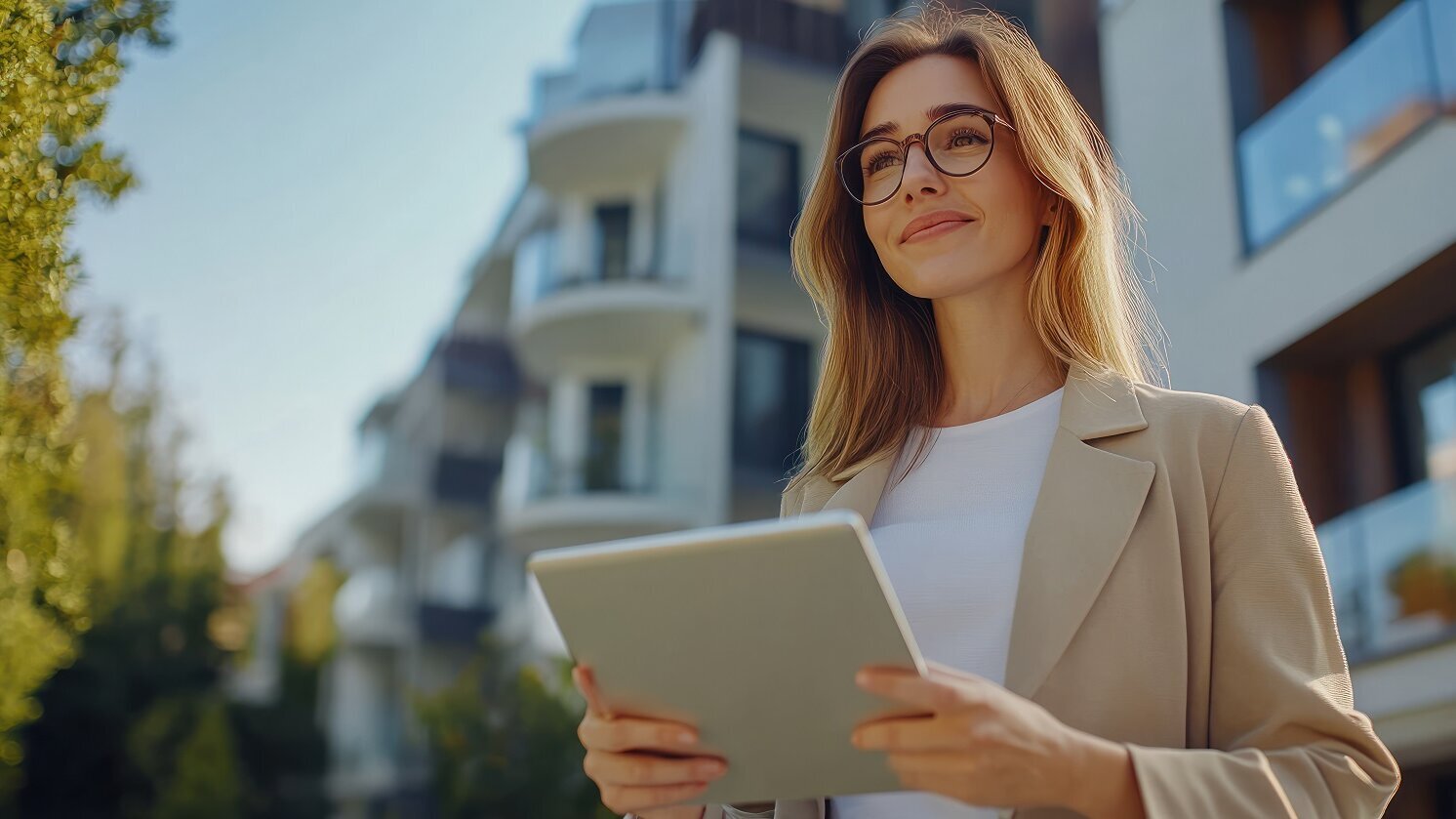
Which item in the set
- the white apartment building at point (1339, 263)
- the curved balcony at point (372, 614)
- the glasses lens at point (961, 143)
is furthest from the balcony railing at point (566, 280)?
the glasses lens at point (961, 143)

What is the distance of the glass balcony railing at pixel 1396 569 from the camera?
8.98 m

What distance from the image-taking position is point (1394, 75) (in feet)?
30.5

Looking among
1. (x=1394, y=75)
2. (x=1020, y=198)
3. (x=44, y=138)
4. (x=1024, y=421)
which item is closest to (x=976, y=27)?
(x=1020, y=198)

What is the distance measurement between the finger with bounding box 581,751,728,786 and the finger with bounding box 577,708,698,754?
0.05 feet

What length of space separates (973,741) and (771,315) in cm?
1743

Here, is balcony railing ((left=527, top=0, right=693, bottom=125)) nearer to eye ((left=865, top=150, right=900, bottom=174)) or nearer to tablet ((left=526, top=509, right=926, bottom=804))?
eye ((left=865, top=150, right=900, bottom=174))

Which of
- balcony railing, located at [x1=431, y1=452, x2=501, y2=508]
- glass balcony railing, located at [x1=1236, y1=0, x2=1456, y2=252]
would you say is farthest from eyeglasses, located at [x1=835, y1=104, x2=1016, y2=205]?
balcony railing, located at [x1=431, y1=452, x2=501, y2=508]

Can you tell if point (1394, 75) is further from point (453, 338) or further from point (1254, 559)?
point (453, 338)

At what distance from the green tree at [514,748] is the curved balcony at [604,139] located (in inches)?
290

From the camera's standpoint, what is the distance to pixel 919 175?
2.36m

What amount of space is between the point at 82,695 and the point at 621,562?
77.9ft

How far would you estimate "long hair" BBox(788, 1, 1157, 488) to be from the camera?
2385mm

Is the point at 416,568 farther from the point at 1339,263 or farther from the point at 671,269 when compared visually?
the point at 1339,263

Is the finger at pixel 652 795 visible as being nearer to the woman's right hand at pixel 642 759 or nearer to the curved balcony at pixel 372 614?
the woman's right hand at pixel 642 759
